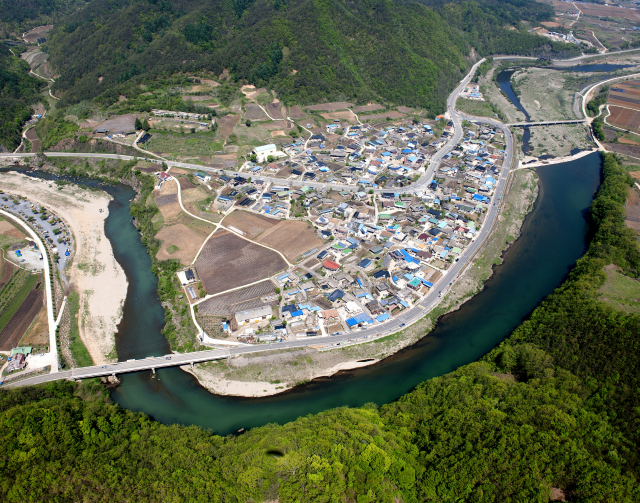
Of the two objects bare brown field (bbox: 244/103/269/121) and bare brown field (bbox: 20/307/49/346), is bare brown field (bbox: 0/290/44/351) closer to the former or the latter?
bare brown field (bbox: 20/307/49/346)

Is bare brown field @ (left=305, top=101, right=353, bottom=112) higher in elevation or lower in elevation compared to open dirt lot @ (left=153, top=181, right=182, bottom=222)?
higher

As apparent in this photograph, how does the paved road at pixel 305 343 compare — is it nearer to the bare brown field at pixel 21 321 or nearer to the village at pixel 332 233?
the village at pixel 332 233

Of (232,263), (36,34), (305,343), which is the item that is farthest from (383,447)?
(36,34)

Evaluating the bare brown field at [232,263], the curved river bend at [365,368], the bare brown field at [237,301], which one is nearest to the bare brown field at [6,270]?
the curved river bend at [365,368]

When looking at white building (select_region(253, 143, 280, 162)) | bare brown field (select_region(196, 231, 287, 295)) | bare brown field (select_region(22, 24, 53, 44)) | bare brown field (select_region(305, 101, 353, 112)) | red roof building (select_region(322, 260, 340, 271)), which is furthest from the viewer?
bare brown field (select_region(22, 24, 53, 44))

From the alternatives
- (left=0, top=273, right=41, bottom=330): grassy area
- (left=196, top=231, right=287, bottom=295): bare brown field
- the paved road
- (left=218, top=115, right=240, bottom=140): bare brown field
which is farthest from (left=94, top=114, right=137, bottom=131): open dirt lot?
the paved road
